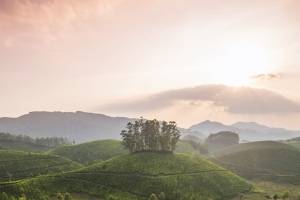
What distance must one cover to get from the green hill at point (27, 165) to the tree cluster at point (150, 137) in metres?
45.0

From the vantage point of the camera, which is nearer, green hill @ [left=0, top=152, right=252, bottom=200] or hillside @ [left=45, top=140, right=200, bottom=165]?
green hill @ [left=0, top=152, right=252, bottom=200]

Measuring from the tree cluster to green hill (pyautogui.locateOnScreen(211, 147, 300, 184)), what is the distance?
57996mm

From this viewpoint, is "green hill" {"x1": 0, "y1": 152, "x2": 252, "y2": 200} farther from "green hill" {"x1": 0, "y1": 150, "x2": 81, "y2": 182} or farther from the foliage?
the foliage

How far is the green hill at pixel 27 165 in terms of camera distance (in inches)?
4632

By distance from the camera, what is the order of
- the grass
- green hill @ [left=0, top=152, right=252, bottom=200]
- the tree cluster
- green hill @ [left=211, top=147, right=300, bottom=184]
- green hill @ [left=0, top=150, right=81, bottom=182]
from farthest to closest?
1. the tree cluster
2. green hill @ [left=211, top=147, right=300, bottom=184]
3. green hill @ [left=0, top=150, right=81, bottom=182]
4. the grass
5. green hill @ [left=0, top=152, right=252, bottom=200]

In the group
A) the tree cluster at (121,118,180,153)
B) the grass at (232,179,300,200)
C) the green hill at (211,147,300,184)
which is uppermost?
the tree cluster at (121,118,180,153)

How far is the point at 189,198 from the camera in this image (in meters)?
89.2

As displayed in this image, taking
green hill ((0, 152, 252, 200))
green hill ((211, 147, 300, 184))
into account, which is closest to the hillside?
green hill ((0, 152, 252, 200))

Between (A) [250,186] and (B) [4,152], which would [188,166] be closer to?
(A) [250,186]

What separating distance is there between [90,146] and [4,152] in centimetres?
7010

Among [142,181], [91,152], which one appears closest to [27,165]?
[91,152]

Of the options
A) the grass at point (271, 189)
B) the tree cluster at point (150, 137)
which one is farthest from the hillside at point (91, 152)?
the grass at point (271, 189)

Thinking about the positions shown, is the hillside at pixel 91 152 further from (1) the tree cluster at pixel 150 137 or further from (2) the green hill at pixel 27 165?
(1) the tree cluster at pixel 150 137

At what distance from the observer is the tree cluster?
138 metres
